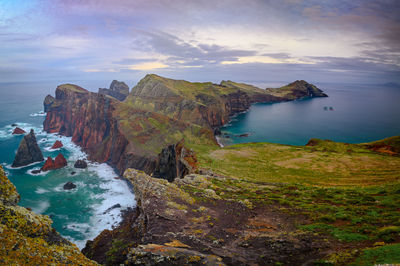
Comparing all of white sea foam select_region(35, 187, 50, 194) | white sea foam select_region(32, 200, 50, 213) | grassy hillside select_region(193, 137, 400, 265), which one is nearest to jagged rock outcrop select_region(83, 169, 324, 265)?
grassy hillside select_region(193, 137, 400, 265)

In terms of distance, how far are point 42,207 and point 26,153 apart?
49.7 metres

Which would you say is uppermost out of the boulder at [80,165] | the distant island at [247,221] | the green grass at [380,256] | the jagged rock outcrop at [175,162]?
the green grass at [380,256]

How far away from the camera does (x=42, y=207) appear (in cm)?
7050

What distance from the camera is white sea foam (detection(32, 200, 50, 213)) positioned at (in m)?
68.2

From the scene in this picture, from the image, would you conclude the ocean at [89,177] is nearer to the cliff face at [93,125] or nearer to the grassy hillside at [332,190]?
the cliff face at [93,125]

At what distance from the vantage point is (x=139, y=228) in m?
18.0

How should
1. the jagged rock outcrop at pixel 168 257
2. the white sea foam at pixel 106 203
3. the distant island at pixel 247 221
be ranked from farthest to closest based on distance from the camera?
the white sea foam at pixel 106 203, the jagged rock outcrop at pixel 168 257, the distant island at pixel 247 221

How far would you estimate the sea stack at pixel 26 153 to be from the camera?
4033 inches

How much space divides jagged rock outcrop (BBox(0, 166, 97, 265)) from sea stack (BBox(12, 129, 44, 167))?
397 feet

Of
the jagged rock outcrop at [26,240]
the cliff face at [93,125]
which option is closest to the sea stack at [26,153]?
the cliff face at [93,125]

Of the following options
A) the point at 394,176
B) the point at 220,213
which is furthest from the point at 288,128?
the point at 220,213

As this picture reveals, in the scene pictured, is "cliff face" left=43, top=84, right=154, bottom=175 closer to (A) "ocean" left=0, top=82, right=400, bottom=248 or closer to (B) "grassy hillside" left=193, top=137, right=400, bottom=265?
(A) "ocean" left=0, top=82, right=400, bottom=248

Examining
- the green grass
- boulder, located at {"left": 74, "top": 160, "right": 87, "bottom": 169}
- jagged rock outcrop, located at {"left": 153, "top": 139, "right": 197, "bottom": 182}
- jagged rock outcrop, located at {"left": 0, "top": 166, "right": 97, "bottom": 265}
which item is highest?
jagged rock outcrop, located at {"left": 0, "top": 166, "right": 97, "bottom": 265}

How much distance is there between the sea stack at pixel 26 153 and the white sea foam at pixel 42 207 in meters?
45.0
